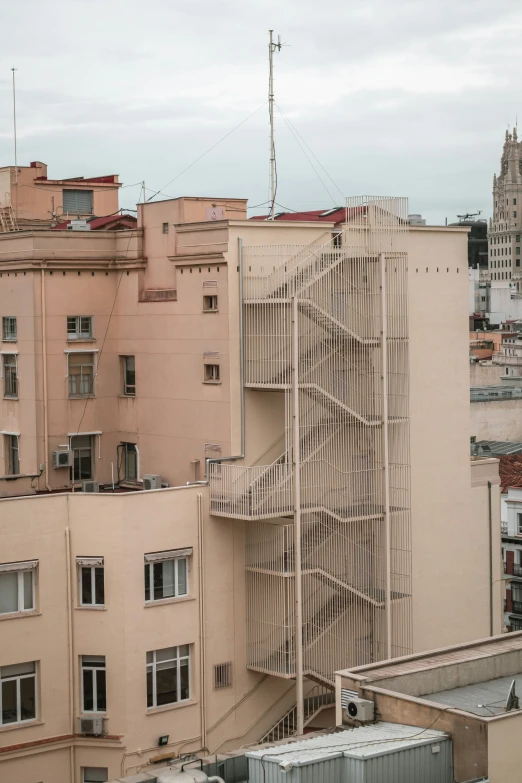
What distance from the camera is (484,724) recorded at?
27.7 meters

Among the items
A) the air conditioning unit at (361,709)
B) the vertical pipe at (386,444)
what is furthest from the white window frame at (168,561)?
the air conditioning unit at (361,709)

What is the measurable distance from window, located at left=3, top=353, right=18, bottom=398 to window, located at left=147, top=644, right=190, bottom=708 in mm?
10617

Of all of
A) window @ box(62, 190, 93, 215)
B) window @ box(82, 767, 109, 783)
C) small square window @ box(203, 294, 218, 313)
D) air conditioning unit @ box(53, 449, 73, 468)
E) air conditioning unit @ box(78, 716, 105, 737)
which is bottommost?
window @ box(82, 767, 109, 783)

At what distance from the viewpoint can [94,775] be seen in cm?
3812

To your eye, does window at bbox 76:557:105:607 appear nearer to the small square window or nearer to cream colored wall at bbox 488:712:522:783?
the small square window

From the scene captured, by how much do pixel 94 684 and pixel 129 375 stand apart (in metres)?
11.1

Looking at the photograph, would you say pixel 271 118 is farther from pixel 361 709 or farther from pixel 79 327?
pixel 361 709

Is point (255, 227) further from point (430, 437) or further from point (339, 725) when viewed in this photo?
point (339, 725)

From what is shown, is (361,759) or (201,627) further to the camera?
(201,627)

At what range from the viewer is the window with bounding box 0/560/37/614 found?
3688 centimetres

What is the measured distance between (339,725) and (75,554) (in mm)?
10387

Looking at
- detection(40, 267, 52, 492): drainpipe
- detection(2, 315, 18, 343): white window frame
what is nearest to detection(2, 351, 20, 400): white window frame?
detection(2, 315, 18, 343): white window frame

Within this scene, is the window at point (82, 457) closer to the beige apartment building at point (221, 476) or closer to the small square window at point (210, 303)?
the beige apartment building at point (221, 476)

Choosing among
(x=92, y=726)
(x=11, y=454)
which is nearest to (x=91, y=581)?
(x=92, y=726)
